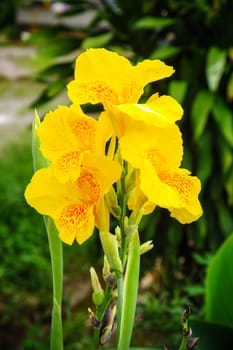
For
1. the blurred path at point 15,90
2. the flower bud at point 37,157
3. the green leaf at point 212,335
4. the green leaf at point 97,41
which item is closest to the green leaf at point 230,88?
the green leaf at point 97,41

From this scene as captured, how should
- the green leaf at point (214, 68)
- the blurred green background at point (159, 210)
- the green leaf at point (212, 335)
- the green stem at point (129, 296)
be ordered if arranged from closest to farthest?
the green stem at point (129, 296), the green leaf at point (212, 335), the green leaf at point (214, 68), the blurred green background at point (159, 210)

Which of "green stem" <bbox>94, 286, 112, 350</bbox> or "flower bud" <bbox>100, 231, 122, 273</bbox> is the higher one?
"flower bud" <bbox>100, 231, 122, 273</bbox>

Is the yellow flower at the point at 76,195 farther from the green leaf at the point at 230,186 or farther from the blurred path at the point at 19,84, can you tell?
the blurred path at the point at 19,84

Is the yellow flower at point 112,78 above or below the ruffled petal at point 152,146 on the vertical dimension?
above

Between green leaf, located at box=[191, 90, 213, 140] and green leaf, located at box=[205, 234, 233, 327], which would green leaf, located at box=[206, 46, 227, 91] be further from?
green leaf, located at box=[205, 234, 233, 327]

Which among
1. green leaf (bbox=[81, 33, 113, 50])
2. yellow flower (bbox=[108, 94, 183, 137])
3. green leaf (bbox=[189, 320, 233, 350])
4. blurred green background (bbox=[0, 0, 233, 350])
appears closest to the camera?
yellow flower (bbox=[108, 94, 183, 137])

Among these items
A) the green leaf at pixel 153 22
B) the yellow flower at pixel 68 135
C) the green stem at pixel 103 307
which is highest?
the yellow flower at pixel 68 135

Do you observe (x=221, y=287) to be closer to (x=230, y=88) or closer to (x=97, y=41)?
(x=230, y=88)

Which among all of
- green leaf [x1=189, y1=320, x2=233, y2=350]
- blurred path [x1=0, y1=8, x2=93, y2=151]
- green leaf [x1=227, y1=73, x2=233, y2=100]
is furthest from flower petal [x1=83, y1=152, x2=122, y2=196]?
blurred path [x1=0, y1=8, x2=93, y2=151]
